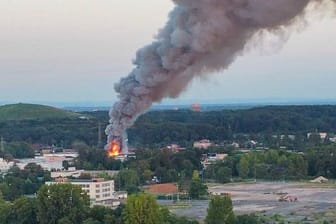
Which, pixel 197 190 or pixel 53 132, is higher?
pixel 53 132

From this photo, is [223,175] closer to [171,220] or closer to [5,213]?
[171,220]

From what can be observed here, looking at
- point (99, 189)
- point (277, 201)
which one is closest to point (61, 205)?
point (99, 189)

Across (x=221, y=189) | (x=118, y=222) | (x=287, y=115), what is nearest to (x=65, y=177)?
(x=221, y=189)

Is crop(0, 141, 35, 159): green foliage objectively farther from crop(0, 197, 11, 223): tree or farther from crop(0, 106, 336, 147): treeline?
crop(0, 197, 11, 223): tree

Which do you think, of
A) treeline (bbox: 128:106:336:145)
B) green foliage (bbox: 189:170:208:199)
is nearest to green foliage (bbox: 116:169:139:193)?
green foliage (bbox: 189:170:208:199)

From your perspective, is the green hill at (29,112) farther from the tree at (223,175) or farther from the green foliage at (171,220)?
the green foliage at (171,220)
